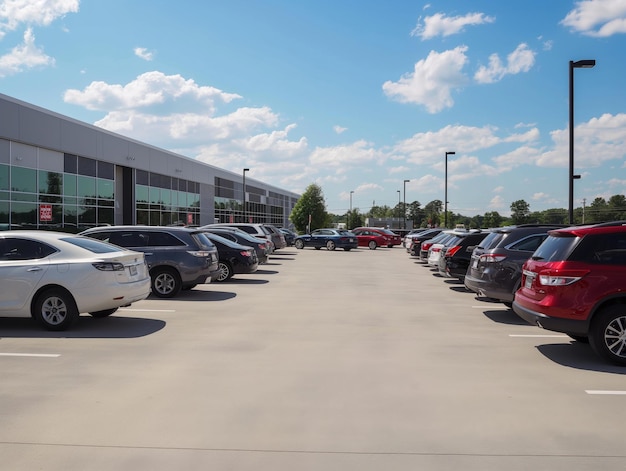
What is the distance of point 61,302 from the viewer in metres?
8.69

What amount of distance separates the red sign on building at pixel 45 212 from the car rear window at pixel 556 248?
28.0 meters

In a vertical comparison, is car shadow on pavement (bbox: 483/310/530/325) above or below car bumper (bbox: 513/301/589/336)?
below

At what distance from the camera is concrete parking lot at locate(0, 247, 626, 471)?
4113 mm

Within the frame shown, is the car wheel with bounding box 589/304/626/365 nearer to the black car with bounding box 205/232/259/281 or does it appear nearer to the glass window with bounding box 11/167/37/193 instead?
the black car with bounding box 205/232/259/281

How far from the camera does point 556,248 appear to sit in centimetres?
742

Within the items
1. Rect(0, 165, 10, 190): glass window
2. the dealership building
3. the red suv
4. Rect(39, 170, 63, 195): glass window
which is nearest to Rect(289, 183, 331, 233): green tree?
the dealership building

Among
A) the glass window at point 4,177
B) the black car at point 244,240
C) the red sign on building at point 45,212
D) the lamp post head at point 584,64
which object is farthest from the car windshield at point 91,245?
the red sign on building at point 45,212

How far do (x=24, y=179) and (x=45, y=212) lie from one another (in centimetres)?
217

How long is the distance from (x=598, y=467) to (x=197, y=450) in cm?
299

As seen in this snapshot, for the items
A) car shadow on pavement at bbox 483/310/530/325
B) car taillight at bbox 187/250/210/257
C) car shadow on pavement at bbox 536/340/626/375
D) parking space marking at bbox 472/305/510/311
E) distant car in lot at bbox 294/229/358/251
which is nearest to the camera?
car shadow on pavement at bbox 536/340/626/375

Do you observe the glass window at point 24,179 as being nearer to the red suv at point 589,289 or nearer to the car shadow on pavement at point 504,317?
the car shadow on pavement at point 504,317

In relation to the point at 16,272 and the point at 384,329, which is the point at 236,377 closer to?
the point at 384,329

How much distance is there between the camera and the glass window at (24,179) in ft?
89.9

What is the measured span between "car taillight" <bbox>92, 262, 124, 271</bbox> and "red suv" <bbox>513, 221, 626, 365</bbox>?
6491 mm
